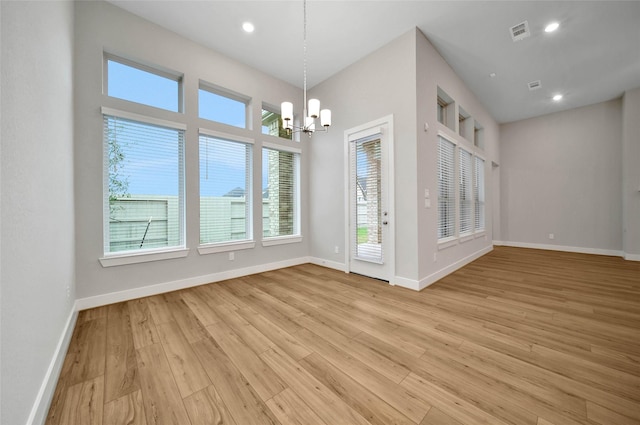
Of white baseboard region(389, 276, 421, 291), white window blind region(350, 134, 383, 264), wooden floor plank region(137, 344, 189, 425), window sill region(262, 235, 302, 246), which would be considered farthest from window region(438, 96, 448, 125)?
wooden floor plank region(137, 344, 189, 425)

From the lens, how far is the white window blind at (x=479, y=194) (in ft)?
17.2

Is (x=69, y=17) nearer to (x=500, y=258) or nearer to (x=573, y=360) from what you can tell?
(x=573, y=360)

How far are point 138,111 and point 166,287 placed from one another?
2293mm

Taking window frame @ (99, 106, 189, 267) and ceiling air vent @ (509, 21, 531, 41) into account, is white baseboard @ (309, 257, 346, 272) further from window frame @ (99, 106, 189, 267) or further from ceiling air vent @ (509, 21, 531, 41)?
ceiling air vent @ (509, 21, 531, 41)

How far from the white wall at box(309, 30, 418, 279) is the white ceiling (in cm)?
25

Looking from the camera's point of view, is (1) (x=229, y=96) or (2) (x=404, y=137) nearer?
(2) (x=404, y=137)

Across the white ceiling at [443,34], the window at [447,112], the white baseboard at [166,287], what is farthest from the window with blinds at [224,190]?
the window at [447,112]

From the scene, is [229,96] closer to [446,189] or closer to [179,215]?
[179,215]

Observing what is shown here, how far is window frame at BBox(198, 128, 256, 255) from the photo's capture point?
3418 millimetres

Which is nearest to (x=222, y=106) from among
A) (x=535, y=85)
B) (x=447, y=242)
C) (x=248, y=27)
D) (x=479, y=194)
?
(x=248, y=27)

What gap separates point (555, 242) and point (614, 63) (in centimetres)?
409

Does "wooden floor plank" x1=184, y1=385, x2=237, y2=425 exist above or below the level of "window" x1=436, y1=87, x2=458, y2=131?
below

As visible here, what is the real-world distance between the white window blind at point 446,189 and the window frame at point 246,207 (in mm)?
3107

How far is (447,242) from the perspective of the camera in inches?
150
